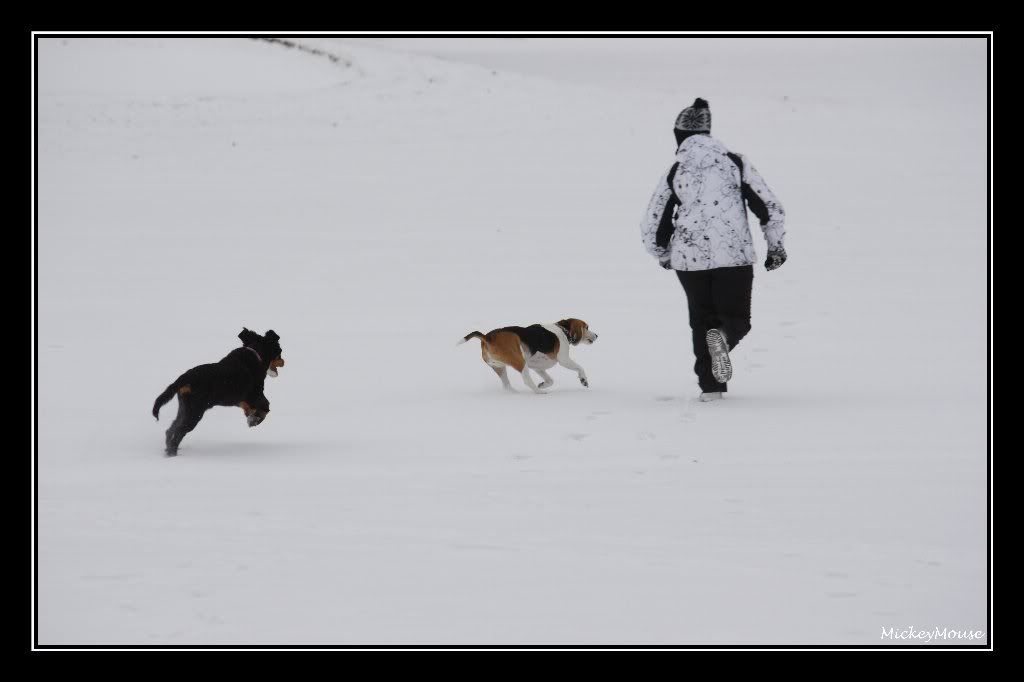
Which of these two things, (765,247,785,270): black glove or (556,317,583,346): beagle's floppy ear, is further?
(556,317,583,346): beagle's floppy ear

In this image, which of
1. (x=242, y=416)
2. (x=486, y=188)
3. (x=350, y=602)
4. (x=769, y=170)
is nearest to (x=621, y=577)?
(x=350, y=602)

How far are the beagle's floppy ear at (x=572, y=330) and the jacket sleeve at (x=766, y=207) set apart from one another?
1.26 metres

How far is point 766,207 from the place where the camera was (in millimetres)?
8234

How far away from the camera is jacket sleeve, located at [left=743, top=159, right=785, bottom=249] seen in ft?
27.0

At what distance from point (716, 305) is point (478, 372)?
6.75ft

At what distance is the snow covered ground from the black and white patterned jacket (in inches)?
34.2

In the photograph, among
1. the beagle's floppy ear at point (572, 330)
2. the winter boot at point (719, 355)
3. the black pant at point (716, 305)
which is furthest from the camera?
the beagle's floppy ear at point (572, 330)

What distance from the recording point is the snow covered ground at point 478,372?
4.82 meters

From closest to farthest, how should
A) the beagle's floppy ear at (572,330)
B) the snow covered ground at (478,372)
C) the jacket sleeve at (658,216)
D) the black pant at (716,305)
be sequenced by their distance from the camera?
the snow covered ground at (478,372) → the black pant at (716,305) → the jacket sleeve at (658,216) → the beagle's floppy ear at (572,330)

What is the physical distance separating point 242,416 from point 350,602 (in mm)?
3559

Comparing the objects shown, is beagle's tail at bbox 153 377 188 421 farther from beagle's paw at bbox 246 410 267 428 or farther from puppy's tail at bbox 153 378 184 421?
beagle's paw at bbox 246 410 267 428

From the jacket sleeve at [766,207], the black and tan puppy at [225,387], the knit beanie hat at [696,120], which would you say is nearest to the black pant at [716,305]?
the jacket sleeve at [766,207]

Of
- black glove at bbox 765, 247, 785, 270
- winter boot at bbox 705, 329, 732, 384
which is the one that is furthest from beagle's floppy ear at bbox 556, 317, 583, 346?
black glove at bbox 765, 247, 785, 270

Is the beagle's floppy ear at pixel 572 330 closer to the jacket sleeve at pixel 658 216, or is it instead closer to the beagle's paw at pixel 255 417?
the jacket sleeve at pixel 658 216
